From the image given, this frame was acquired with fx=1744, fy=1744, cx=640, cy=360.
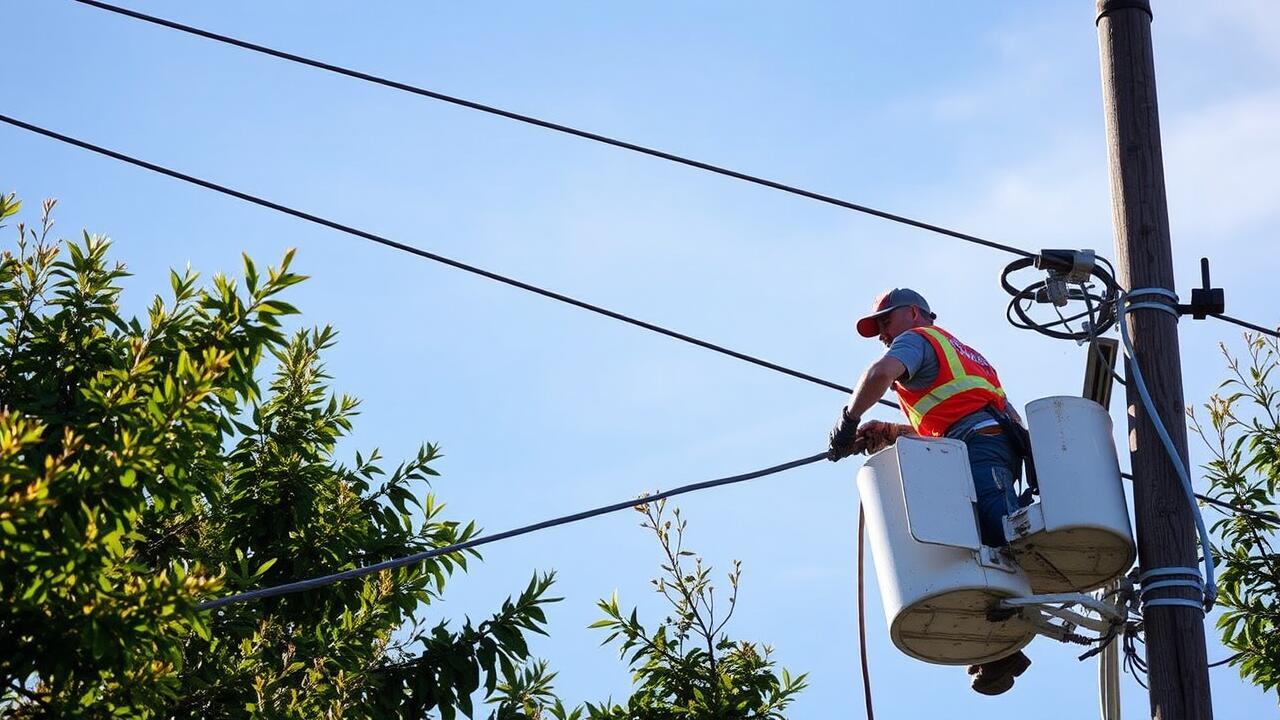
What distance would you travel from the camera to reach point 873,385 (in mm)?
6305

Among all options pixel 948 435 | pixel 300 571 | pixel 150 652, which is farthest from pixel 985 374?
pixel 300 571

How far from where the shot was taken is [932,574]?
19.0 feet

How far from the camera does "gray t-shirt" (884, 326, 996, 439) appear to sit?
6.34 metres

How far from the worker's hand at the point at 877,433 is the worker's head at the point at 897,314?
2.16 feet

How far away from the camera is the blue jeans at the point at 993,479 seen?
233 inches

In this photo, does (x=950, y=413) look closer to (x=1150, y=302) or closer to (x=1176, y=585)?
(x=1150, y=302)

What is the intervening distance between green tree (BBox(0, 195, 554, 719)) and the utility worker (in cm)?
220

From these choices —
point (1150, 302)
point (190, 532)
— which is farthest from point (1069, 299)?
point (190, 532)

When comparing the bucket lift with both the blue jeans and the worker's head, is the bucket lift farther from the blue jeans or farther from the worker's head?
the worker's head

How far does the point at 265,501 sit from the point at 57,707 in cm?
436

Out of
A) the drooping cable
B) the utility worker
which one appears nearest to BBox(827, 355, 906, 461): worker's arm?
the utility worker

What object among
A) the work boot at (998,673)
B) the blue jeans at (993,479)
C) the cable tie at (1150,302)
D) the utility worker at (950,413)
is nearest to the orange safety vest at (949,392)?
the utility worker at (950,413)

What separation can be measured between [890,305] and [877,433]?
77 cm

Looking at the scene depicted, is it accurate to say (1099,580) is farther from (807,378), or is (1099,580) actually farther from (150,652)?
(150,652)
